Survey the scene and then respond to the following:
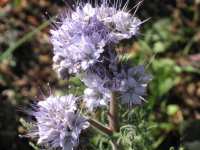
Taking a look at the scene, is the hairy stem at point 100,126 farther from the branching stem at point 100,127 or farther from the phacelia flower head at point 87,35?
the phacelia flower head at point 87,35

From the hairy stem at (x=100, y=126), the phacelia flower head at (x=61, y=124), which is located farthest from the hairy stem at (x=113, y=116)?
the phacelia flower head at (x=61, y=124)

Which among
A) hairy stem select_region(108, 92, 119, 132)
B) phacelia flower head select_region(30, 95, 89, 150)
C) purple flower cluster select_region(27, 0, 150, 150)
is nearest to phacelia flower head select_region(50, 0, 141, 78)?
purple flower cluster select_region(27, 0, 150, 150)

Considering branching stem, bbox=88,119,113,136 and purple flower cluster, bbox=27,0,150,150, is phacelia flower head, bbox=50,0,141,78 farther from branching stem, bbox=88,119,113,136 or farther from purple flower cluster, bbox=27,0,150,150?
branching stem, bbox=88,119,113,136

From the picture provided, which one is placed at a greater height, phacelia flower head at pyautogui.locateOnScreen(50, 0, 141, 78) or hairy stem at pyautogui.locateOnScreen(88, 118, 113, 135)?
phacelia flower head at pyautogui.locateOnScreen(50, 0, 141, 78)

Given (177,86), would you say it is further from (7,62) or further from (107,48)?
(107,48)

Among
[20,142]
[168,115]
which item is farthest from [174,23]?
[20,142]
